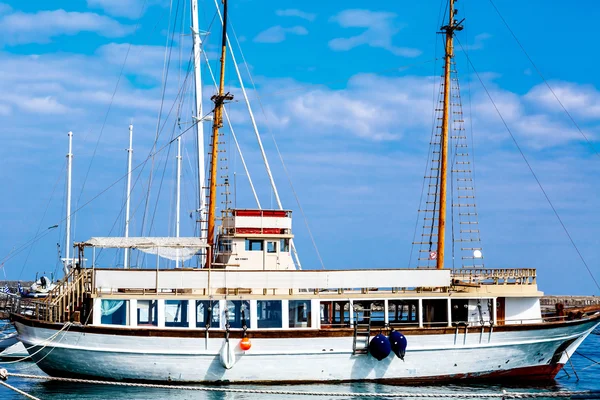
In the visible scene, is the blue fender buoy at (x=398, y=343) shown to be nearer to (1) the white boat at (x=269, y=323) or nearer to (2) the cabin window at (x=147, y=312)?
(1) the white boat at (x=269, y=323)

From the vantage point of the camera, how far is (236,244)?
2725 cm

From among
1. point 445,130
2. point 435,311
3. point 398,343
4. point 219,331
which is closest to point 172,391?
point 219,331

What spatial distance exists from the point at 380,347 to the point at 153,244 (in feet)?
28.4

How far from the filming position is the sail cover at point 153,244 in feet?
83.9

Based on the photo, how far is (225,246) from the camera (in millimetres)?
27516

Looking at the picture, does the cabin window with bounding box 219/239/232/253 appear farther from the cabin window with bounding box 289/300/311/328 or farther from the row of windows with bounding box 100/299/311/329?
the cabin window with bounding box 289/300/311/328

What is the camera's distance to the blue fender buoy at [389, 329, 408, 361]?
2423cm

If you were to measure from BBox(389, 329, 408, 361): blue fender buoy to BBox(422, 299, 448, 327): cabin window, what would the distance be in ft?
7.53

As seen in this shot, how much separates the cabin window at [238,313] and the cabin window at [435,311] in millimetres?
6547

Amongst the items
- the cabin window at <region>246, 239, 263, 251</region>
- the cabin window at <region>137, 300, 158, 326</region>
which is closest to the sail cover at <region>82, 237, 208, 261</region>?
the cabin window at <region>246, 239, 263, 251</region>

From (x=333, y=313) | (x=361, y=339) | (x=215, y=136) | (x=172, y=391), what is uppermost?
(x=215, y=136)

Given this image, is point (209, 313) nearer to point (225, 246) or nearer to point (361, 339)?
point (225, 246)

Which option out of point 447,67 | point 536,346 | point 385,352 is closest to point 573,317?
point 536,346

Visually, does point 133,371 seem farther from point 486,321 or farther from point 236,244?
point 486,321
